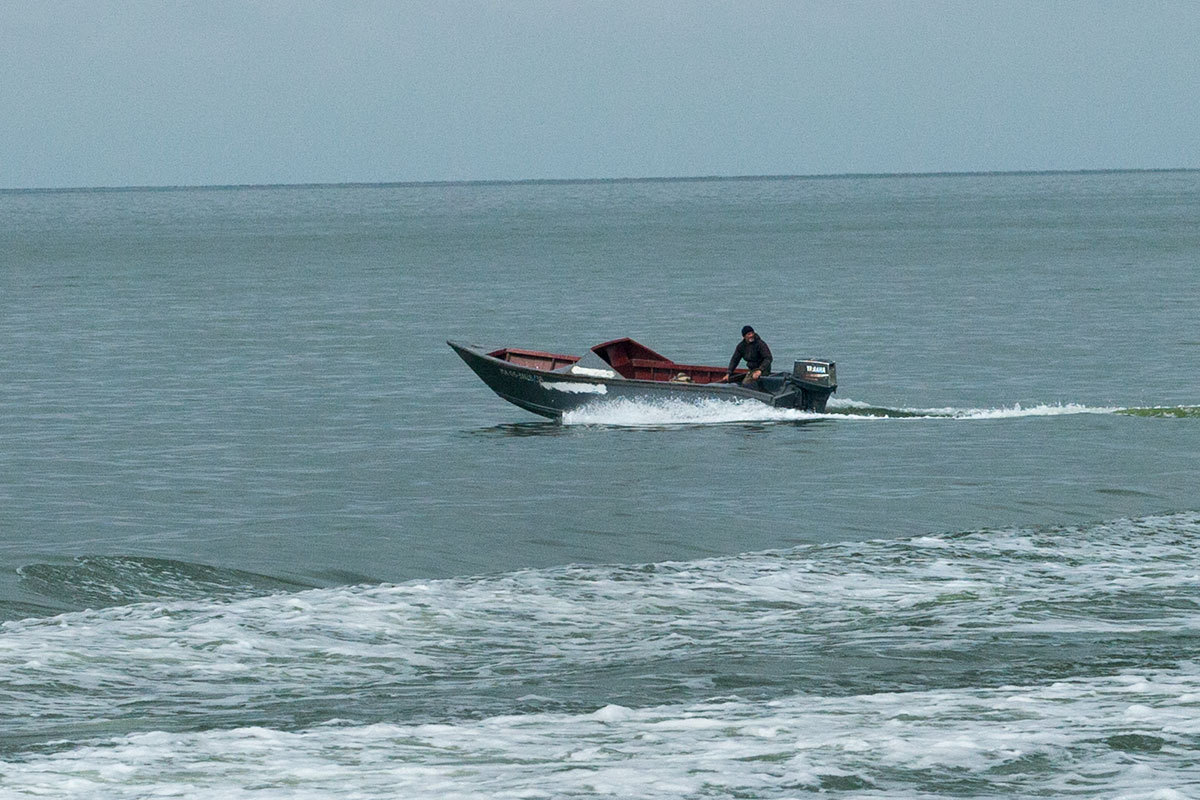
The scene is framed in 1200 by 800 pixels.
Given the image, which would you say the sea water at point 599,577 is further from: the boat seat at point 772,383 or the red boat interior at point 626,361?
the red boat interior at point 626,361

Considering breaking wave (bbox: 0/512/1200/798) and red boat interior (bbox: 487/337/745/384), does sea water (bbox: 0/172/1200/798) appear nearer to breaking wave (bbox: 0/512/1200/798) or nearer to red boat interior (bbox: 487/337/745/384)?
breaking wave (bbox: 0/512/1200/798)

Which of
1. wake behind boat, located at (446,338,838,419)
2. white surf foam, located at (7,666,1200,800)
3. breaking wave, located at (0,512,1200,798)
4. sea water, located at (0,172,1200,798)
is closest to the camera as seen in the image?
white surf foam, located at (7,666,1200,800)

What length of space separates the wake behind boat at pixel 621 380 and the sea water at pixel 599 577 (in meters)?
0.45

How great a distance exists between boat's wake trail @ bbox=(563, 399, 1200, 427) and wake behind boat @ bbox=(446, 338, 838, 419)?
171mm

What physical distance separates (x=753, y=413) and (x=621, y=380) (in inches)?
104

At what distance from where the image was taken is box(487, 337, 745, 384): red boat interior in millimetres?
32094

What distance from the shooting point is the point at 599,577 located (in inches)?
691

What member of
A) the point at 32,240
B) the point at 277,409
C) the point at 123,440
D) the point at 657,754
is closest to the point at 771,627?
the point at 657,754

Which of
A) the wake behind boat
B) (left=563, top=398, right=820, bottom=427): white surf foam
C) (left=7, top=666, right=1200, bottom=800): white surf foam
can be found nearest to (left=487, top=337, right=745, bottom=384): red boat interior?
the wake behind boat

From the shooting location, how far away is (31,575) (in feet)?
59.1

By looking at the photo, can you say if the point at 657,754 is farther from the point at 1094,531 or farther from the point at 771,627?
the point at 1094,531

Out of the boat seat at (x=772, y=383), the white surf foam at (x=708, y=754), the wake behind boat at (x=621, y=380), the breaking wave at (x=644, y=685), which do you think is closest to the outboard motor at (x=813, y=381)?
the wake behind boat at (x=621, y=380)

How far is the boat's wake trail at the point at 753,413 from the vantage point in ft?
100

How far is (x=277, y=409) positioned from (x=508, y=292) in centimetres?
4047
